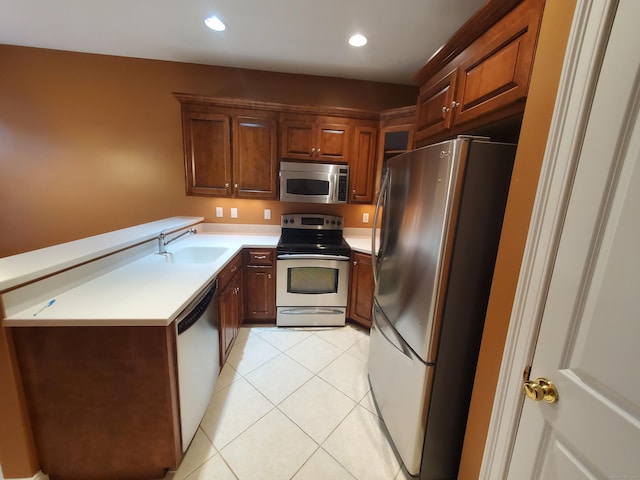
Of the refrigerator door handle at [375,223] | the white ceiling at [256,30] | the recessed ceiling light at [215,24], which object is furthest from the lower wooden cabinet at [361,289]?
the recessed ceiling light at [215,24]

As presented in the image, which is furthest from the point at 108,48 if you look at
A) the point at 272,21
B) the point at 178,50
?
the point at 272,21

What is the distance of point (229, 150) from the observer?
8.29 feet

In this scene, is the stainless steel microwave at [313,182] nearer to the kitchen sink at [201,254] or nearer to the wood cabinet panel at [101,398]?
the kitchen sink at [201,254]

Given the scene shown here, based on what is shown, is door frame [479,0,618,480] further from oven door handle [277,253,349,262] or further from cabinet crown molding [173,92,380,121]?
cabinet crown molding [173,92,380,121]

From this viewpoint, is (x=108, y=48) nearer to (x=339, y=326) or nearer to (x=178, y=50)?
(x=178, y=50)

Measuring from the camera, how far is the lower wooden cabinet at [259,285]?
248 centimetres

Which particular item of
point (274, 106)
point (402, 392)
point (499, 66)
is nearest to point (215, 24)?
point (274, 106)

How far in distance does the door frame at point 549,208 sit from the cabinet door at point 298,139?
2108 millimetres

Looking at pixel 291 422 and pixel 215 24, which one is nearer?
pixel 291 422

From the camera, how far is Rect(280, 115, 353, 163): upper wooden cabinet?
100 inches

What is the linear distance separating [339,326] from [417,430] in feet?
4.97

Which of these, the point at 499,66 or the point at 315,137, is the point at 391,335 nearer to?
the point at 499,66

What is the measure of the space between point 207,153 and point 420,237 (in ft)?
7.58

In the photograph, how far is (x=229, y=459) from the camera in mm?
1334
